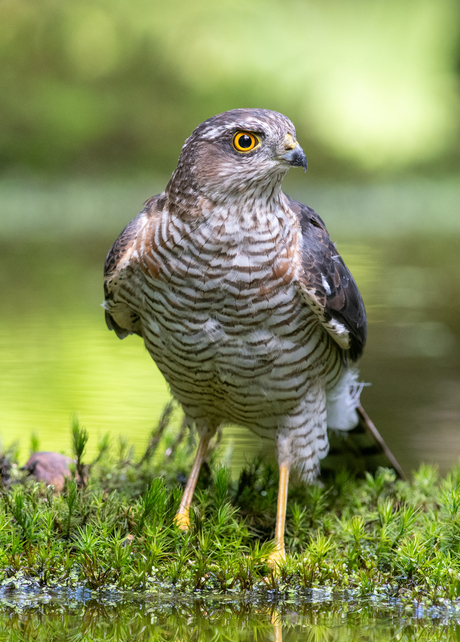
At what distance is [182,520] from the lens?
11.6 feet

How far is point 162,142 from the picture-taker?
77.6 ft

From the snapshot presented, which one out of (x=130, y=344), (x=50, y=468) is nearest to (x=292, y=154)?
(x=50, y=468)

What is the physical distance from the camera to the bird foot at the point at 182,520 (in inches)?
136

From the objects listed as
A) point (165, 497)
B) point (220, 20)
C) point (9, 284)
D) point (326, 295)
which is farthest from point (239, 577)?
point (220, 20)

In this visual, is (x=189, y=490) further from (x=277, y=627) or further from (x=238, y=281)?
(x=238, y=281)

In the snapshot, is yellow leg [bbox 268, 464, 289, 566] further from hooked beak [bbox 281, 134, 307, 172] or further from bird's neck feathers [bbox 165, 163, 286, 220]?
hooked beak [bbox 281, 134, 307, 172]

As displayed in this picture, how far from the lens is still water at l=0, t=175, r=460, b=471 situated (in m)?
5.27

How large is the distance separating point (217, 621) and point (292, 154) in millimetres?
1712

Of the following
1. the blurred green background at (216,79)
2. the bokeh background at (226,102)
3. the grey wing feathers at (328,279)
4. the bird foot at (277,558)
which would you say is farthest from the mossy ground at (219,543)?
the blurred green background at (216,79)

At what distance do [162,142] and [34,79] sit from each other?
4.79 m

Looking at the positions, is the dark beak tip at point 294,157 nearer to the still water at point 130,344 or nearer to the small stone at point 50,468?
the small stone at point 50,468

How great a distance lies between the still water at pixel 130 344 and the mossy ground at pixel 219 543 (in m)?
1.07

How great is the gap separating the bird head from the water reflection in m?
1.52

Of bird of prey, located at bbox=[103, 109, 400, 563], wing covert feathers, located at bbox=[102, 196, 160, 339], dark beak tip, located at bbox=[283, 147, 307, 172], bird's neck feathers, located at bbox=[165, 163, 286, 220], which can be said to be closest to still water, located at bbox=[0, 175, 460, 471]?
bird of prey, located at bbox=[103, 109, 400, 563]
